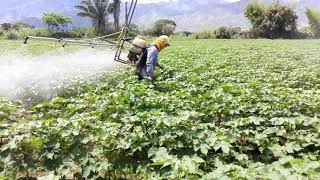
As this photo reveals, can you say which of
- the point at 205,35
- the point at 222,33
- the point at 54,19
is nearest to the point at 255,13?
the point at 222,33

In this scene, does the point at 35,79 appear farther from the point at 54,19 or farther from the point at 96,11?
the point at 54,19

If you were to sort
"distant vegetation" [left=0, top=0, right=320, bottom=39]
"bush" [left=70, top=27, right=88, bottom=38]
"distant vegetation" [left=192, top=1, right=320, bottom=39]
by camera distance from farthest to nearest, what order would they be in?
1. "distant vegetation" [left=192, top=1, right=320, bottom=39]
2. "distant vegetation" [left=0, top=0, right=320, bottom=39]
3. "bush" [left=70, top=27, right=88, bottom=38]

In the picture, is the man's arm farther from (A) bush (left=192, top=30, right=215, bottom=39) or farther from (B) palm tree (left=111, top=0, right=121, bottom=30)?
(B) palm tree (left=111, top=0, right=121, bottom=30)

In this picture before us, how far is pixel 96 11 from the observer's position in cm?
6481

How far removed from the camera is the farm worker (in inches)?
435

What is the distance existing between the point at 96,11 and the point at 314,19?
32310 mm

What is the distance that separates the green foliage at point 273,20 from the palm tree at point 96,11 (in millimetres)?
20561

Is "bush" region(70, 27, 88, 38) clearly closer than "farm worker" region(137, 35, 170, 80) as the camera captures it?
No

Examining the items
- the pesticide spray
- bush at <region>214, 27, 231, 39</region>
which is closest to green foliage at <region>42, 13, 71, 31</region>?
bush at <region>214, 27, 231, 39</region>

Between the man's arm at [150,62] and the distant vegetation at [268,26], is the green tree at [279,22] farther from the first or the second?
the man's arm at [150,62]

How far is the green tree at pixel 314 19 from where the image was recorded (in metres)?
63.9

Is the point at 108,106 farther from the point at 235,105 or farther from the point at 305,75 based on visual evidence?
the point at 305,75

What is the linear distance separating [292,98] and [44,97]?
21.3ft

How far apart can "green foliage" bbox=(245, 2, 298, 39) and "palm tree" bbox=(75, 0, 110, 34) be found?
20561 mm
